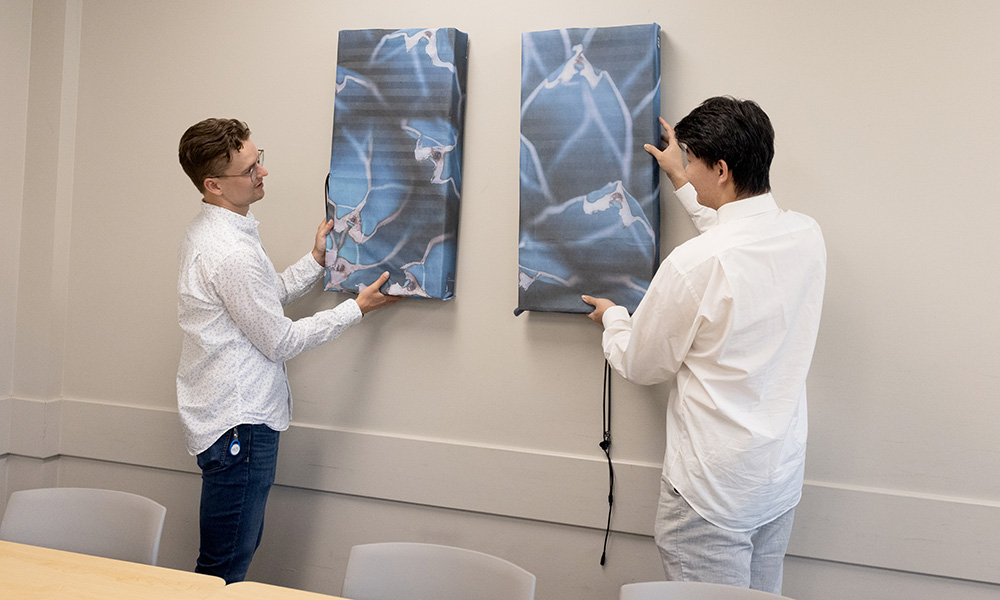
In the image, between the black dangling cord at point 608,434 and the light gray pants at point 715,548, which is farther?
the black dangling cord at point 608,434

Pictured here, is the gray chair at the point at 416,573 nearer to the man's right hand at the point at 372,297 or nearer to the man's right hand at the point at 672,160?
the man's right hand at the point at 372,297

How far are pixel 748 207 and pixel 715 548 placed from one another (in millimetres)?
781

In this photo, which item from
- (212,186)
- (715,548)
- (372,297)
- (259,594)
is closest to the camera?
(259,594)

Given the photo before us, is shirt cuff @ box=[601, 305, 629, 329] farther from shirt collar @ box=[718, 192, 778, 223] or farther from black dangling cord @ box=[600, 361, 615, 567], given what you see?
shirt collar @ box=[718, 192, 778, 223]

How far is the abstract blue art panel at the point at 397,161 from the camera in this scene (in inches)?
84.7

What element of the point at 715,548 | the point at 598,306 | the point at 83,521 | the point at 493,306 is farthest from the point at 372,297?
the point at 715,548

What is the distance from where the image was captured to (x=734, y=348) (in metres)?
1.60

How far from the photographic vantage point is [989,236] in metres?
1.84

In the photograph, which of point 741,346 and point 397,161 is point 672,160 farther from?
point 397,161

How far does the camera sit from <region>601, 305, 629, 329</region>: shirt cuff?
1906 millimetres

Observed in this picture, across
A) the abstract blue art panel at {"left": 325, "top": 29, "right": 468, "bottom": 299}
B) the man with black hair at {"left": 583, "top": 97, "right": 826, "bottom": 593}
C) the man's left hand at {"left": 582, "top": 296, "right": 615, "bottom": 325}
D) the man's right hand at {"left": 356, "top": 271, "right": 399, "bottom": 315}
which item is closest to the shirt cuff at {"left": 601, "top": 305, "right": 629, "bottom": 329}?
the man's left hand at {"left": 582, "top": 296, "right": 615, "bottom": 325}

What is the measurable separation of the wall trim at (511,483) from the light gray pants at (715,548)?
0.30m

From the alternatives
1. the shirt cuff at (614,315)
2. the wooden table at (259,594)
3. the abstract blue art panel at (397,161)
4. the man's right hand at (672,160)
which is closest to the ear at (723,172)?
the man's right hand at (672,160)

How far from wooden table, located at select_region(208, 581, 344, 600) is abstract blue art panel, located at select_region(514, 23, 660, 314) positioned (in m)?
1.01
